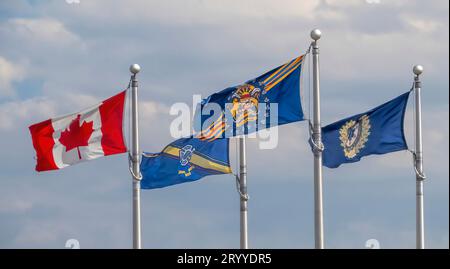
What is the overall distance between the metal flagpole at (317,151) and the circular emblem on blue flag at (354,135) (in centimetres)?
157

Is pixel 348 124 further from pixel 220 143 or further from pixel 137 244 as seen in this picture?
pixel 137 244

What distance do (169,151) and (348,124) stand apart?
21.4 ft

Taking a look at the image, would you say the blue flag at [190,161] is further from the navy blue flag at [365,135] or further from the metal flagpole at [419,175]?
the metal flagpole at [419,175]

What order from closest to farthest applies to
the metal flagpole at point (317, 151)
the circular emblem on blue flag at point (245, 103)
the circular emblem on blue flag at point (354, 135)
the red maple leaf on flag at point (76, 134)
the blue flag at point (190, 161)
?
the metal flagpole at point (317, 151) → the circular emblem on blue flag at point (245, 103) → the circular emblem on blue flag at point (354, 135) → the blue flag at point (190, 161) → the red maple leaf on flag at point (76, 134)

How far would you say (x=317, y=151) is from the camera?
136 feet

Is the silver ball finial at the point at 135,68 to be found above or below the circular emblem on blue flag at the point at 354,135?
above

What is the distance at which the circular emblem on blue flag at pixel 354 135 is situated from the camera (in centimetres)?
4278

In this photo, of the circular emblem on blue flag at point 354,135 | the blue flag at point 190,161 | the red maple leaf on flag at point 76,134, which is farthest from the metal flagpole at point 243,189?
the red maple leaf on flag at point 76,134

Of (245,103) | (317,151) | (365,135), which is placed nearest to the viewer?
(317,151)

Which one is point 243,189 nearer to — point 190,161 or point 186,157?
point 190,161

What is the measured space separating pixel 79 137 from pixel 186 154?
3.93m

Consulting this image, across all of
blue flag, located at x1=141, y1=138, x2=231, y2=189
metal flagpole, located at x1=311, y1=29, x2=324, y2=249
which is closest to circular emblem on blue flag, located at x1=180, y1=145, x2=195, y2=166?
blue flag, located at x1=141, y1=138, x2=231, y2=189

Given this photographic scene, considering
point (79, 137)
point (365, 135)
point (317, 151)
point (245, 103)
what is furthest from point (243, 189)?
point (79, 137)
